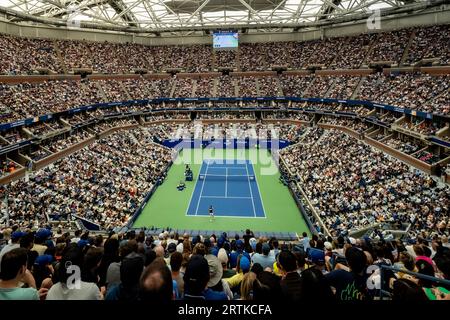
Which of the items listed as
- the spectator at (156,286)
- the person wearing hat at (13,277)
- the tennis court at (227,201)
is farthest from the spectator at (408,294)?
the tennis court at (227,201)

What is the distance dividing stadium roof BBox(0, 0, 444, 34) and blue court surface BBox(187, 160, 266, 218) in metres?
21.0

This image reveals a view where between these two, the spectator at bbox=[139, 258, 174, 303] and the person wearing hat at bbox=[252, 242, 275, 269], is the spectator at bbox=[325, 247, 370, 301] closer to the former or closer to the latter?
the spectator at bbox=[139, 258, 174, 303]

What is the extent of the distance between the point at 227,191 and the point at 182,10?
31735 mm

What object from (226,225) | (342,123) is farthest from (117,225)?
(342,123)

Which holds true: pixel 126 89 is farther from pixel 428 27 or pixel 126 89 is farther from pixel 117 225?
pixel 428 27

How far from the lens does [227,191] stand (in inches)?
1130

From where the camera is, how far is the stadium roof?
36.7 meters

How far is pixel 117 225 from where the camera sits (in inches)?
786

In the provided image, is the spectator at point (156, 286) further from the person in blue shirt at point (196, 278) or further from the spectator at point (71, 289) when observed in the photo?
the spectator at point (71, 289)

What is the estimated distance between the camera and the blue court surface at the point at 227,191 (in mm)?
24078

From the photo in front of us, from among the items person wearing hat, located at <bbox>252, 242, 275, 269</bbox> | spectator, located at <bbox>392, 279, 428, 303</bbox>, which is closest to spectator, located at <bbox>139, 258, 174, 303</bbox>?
spectator, located at <bbox>392, 279, 428, 303</bbox>

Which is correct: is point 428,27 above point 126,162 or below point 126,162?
above
